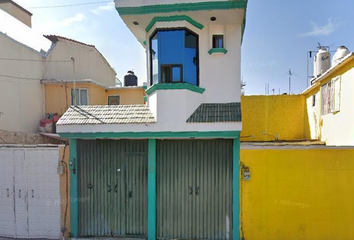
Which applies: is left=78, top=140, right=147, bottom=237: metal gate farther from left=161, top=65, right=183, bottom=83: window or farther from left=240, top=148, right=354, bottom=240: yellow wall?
left=240, top=148, right=354, bottom=240: yellow wall

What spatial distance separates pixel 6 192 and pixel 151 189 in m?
4.35

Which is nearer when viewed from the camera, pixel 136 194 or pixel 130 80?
pixel 136 194

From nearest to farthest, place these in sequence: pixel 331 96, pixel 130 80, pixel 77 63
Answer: pixel 331 96 < pixel 77 63 < pixel 130 80

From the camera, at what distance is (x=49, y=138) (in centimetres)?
1117

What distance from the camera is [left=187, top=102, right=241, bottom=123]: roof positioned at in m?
5.00

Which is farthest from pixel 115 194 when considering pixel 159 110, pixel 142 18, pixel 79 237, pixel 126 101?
pixel 126 101

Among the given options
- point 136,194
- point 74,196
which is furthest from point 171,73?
point 74,196

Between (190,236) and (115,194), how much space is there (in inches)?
96.8

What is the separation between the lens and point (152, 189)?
17.9 ft

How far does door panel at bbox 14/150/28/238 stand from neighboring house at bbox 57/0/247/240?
4.69 ft

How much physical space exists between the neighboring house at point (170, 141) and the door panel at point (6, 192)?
184 centimetres

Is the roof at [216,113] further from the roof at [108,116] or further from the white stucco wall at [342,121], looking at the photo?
the white stucco wall at [342,121]

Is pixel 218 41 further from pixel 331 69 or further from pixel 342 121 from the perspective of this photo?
pixel 342 121

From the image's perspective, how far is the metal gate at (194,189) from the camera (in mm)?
5410
